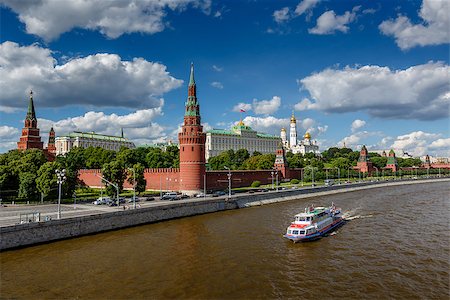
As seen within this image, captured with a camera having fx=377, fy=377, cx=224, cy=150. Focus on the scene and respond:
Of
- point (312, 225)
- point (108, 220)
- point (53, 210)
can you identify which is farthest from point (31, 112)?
point (312, 225)

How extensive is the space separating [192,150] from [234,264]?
45.2m

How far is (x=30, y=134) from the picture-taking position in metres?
88.2

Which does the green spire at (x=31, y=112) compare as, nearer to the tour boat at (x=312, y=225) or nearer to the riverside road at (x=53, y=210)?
the riverside road at (x=53, y=210)

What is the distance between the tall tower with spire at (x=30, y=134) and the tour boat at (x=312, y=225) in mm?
71985

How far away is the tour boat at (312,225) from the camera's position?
35312 millimetres

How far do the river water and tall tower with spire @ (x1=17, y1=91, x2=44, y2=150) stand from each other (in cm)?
5827

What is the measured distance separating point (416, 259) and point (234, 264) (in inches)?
549

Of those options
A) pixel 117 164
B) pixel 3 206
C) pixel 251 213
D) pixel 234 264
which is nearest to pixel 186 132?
pixel 117 164

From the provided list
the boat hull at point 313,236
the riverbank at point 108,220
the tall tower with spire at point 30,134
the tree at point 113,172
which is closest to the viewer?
the riverbank at point 108,220

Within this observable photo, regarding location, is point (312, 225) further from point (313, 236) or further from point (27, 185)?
point (27, 185)

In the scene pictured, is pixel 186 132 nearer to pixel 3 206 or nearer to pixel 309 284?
pixel 3 206

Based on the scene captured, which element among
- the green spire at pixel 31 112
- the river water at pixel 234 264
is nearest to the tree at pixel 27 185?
the river water at pixel 234 264

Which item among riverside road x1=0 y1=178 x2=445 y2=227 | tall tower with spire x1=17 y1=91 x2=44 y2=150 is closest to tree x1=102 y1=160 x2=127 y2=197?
riverside road x1=0 y1=178 x2=445 y2=227

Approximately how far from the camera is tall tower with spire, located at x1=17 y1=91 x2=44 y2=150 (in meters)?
87.4
